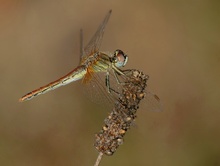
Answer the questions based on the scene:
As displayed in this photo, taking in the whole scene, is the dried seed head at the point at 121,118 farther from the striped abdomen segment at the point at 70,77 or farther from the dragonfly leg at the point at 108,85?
the striped abdomen segment at the point at 70,77

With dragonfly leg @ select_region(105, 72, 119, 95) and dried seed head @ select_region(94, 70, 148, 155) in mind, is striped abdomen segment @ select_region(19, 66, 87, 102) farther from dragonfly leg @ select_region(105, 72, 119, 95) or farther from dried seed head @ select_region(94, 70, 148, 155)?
dried seed head @ select_region(94, 70, 148, 155)

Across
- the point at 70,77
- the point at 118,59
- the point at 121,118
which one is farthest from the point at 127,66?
the point at 121,118

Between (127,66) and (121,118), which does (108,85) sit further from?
(127,66)

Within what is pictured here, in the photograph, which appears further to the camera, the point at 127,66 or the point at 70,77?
the point at 127,66

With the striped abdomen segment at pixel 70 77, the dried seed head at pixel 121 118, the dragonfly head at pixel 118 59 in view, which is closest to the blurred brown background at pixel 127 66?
the striped abdomen segment at pixel 70 77

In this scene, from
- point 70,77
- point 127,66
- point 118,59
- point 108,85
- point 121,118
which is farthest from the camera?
point 127,66

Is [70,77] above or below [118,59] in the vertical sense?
above

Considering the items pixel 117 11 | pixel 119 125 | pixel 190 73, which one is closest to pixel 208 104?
pixel 190 73

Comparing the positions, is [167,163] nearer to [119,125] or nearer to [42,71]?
[42,71]

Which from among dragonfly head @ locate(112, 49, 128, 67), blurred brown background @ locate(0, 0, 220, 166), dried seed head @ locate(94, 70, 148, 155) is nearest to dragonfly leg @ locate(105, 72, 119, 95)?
dragonfly head @ locate(112, 49, 128, 67)
